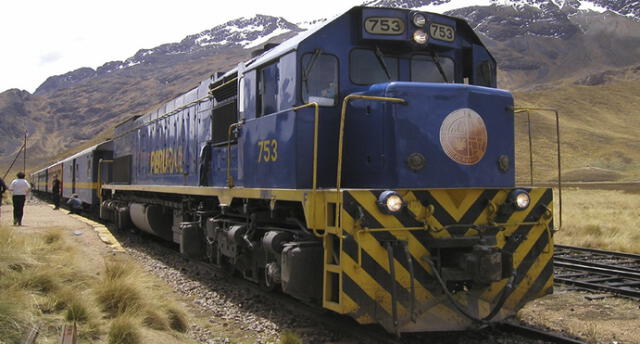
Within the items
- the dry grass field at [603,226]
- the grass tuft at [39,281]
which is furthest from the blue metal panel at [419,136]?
the dry grass field at [603,226]

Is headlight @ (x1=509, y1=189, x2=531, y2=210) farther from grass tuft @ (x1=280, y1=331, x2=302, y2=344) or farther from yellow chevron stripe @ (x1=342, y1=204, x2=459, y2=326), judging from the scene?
grass tuft @ (x1=280, y1=331, x2=302, y2=344)

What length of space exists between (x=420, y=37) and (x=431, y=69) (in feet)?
1.62

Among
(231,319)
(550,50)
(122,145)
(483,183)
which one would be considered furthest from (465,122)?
(550,50)

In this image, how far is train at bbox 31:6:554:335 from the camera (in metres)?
5.24

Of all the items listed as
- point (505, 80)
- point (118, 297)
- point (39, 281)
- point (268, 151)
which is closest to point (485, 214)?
point (268, 151)

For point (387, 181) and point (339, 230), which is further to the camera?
point (387, 181)

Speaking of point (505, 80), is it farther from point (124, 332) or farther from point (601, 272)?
point (124, 332)

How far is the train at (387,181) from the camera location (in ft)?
17.2

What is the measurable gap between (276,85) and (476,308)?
314 cm

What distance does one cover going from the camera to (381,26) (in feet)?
20.2

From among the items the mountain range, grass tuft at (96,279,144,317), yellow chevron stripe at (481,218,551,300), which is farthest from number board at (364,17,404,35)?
the mountain range

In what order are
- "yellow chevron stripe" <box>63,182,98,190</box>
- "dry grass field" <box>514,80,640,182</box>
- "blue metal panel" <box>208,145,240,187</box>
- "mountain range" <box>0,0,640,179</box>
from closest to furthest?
"blue metal panel" <box>208,145,240,187</box> → "yellow chevron stripe" <box>63,182,98,190</box> → "dry grass field" <box>514,80,640,182</box> → "mountain range" <box>0,0,640,179</box>

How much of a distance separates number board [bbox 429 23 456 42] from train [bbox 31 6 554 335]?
0.02m

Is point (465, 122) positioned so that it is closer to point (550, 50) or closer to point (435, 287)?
point (435, 287)
